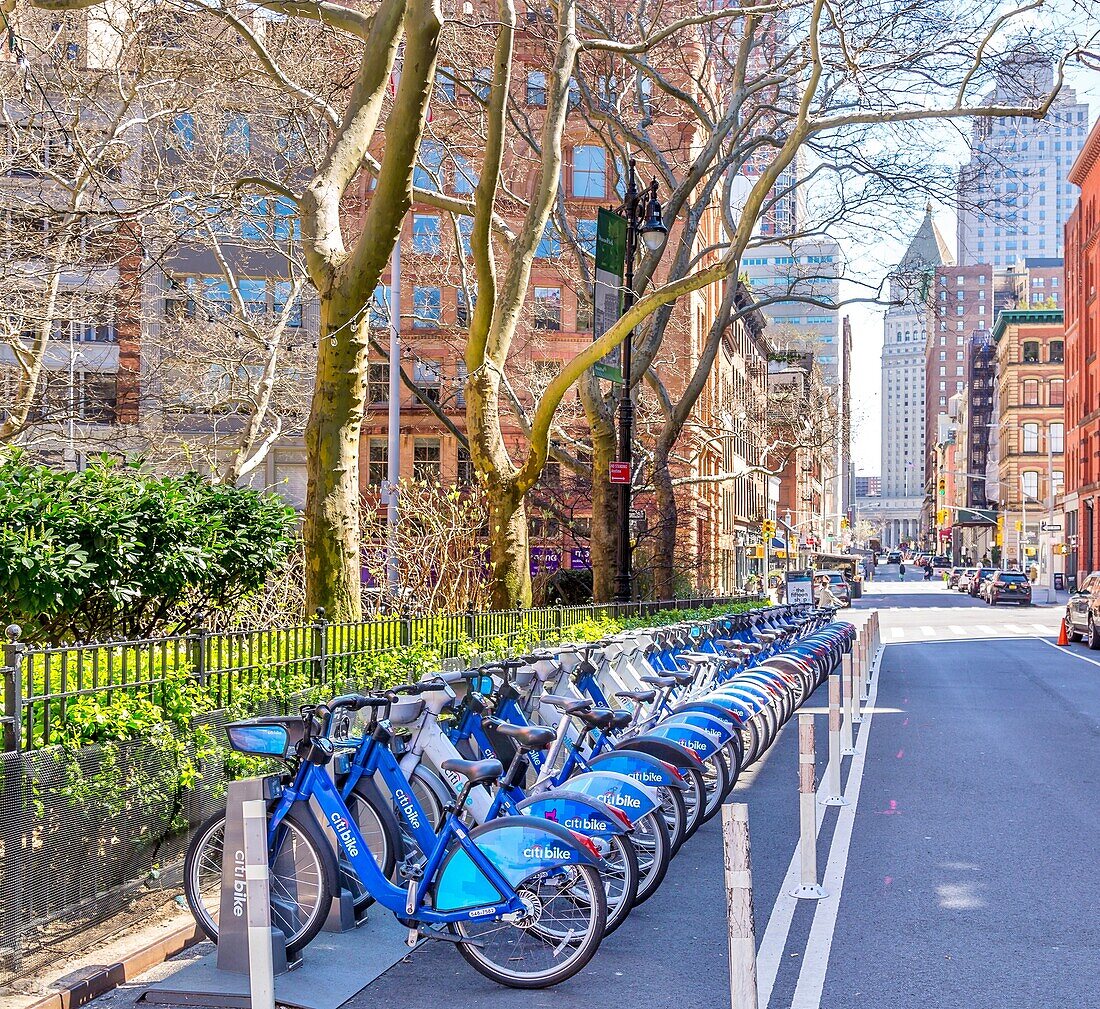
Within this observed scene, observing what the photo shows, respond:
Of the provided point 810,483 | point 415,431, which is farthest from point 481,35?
point 810,483

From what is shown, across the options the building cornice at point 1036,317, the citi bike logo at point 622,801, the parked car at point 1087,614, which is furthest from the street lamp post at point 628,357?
the building cornice at point 1036,317

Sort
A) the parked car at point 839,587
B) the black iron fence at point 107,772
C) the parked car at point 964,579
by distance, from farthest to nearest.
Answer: the parked car at point 964,579
the parked car at point 839,587
the black iron fence at point 107,772

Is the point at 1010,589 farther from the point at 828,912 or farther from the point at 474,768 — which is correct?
the point at 474,768

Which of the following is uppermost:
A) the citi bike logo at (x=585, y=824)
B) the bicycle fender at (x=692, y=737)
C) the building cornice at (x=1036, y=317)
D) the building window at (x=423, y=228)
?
the building cornice at (x=1036, y=317)

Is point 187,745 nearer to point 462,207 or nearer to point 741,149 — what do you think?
point 462,207

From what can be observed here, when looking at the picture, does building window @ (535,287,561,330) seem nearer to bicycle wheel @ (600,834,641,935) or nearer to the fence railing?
the fence railing

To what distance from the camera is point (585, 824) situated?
21.6 feet

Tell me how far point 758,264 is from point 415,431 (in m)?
110

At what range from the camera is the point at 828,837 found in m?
9.77

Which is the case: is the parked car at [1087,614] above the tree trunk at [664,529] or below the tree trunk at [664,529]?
below

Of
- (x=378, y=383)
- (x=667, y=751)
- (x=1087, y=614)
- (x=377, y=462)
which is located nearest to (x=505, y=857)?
(x=667, y=751)

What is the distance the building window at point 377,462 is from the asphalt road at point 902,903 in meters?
41.6

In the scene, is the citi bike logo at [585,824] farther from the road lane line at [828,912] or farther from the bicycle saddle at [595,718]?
the bicycle saddle at [595,718]

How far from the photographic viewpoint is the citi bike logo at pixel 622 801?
284 inches
